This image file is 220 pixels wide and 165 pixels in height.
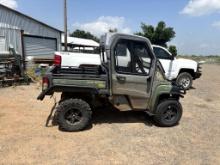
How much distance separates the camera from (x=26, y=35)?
54.5 ft

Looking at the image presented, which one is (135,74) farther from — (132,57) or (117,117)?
(117,117)

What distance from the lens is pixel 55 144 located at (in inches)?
192

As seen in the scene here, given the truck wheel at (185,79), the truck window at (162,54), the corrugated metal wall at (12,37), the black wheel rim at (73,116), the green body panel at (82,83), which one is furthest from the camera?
the corrugated metal wall at (12,37)

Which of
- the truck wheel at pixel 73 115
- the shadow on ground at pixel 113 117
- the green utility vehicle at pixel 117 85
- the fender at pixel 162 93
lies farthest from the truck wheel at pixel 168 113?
the truck wheel at pixel 73 115

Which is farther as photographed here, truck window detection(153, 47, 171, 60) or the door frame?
truck window detection(153, 47, 171, 60)

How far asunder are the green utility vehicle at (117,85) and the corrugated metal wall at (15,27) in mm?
10948

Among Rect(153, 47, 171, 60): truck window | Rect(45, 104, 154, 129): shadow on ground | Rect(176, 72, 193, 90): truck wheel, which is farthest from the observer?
Rect(176, 72, 193, 90): truck wheel

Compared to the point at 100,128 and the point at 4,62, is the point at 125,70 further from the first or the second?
the point at 4,62

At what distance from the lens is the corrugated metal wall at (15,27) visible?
15.2 metres

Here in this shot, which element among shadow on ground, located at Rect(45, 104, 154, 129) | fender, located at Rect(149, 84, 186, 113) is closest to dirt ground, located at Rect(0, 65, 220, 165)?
shadow on ground, located at Rect(45, 104, 154, 129)

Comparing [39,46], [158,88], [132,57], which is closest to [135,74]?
[132,57]

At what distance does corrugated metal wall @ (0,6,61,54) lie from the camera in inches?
597

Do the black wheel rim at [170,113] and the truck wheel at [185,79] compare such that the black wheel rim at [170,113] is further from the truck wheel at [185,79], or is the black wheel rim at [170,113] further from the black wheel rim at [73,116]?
the truck wheel at [185,79]

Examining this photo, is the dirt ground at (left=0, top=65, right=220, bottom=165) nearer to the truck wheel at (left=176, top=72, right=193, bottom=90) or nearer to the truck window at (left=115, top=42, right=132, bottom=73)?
the truck window at (left=115, top=42, right=132, bottom=73)
